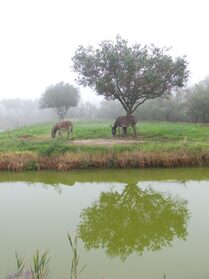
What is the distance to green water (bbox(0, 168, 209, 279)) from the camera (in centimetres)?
862

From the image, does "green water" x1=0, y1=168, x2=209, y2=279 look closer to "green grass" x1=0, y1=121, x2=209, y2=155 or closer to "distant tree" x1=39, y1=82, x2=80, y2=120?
"green grass" x1=0, y1=121, x2=209, y2=155

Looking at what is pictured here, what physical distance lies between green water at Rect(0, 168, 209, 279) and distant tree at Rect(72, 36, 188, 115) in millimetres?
11748

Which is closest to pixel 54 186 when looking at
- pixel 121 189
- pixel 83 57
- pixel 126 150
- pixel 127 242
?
pixel 121 189

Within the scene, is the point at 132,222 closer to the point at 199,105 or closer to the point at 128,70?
the point at 128,70

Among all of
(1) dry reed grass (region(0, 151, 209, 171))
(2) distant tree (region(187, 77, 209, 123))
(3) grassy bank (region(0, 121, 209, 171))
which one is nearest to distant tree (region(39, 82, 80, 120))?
(2) distant tree (region(187, 77, 209, 123))

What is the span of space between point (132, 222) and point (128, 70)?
1840 centimetres

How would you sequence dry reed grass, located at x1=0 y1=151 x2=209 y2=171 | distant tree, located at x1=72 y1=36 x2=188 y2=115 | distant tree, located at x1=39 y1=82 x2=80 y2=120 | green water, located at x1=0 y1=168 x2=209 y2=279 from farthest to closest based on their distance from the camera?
distant tree, located at x1=39 y1=82 x2=80 y2=120, distant tree, located at x1=72 y1=36 x2=188 y2=115, dry reed grass, located at x1=0 y1=151 x2=209 y2=171, green water, located at x1=0 y1=168 x2=209 y2=279

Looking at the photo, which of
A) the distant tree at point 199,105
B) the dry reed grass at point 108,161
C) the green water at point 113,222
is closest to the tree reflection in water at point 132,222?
the green water at point 113,222

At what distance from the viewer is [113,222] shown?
11.8m

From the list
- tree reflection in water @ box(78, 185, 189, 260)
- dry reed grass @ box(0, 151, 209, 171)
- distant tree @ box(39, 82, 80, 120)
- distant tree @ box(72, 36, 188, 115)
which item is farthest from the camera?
distant tree @ box(39, 82, 80, 120)

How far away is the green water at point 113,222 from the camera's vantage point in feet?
28.3

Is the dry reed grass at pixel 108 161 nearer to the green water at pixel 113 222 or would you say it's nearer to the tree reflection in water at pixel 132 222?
the green water at pixel 113 222

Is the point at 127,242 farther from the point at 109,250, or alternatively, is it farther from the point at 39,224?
the point at 39,224

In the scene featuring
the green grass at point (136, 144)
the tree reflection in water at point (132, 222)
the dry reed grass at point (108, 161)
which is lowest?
the tree reflection in water at point (132, 222)
